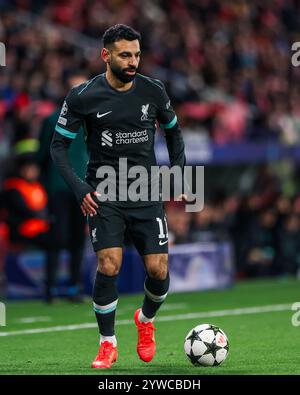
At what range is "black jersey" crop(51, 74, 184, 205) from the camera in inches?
306

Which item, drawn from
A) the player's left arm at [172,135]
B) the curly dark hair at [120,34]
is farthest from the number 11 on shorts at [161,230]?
the curly dark hair at [120,34]

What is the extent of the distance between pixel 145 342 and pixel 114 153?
1312 millimetres

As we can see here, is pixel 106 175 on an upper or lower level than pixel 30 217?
upper

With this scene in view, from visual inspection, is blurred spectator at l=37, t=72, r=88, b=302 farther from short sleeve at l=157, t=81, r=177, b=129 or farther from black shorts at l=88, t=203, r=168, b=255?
black shorts at l=88, t=203, r=168, b=255

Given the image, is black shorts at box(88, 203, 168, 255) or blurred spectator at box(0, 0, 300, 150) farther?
blurred spectator at box(0, 0, 300, 150)

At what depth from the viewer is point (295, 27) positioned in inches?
1012

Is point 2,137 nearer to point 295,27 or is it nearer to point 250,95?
point 250,95

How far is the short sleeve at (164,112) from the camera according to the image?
26.2 feet

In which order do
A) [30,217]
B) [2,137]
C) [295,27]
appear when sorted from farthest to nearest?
[295,27], [2,137], [30,217]

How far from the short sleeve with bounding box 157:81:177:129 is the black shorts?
578mm

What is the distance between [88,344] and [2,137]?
6.80 metres

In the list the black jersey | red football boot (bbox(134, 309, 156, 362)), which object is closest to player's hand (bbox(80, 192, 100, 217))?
the black jersey
